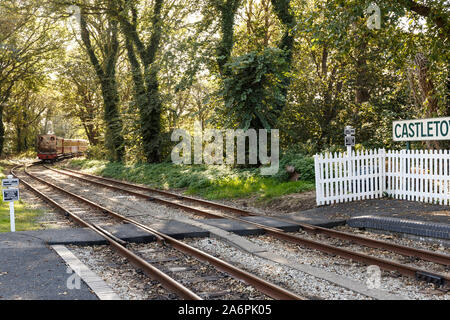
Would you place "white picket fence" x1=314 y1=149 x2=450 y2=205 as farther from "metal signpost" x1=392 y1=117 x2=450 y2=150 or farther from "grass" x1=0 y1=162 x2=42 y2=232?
"grass" x1=0 y1=162 x2=42 y2=232

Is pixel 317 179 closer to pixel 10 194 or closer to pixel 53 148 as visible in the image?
pixel 10 194

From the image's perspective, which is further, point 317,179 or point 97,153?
point 97,153

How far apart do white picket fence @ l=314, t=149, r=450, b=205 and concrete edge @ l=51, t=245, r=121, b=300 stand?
6.96 m

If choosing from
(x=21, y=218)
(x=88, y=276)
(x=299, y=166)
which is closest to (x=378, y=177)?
(x=299, y=166)

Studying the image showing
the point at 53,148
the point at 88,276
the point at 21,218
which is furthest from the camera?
the point at 53,148

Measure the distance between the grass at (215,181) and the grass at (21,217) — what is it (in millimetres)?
6060

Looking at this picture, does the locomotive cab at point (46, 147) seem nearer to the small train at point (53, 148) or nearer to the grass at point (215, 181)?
the small train at point (53, 148)

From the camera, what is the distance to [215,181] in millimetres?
A: 17922

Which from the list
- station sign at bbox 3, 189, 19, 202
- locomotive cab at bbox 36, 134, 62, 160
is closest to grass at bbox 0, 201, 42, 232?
station sign at bbox 3, 189, 19, 202

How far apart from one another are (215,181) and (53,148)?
35429 mm

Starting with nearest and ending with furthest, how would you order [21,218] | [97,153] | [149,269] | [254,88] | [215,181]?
[149,269] < [21,218] < [215,181] < [254,88] < [97,153]

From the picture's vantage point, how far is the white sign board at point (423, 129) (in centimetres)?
1097

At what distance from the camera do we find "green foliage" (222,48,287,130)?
Answer: 1761 cm

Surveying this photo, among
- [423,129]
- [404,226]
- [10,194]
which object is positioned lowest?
[404,226]
